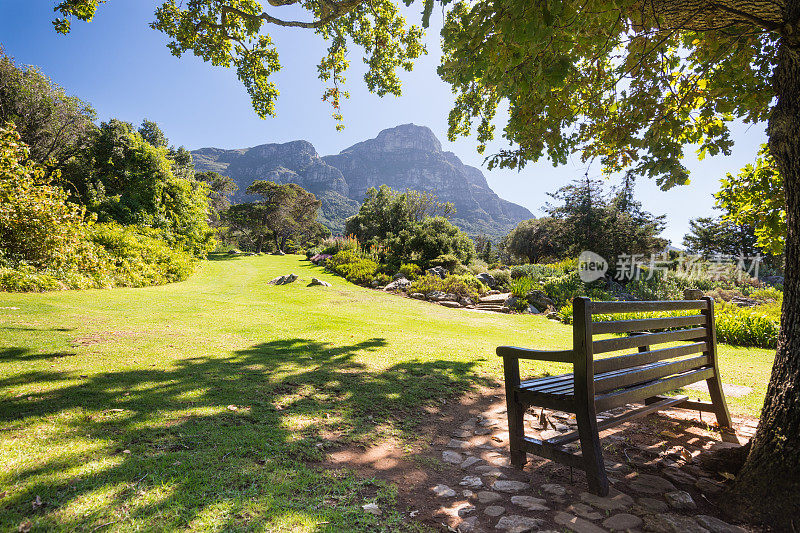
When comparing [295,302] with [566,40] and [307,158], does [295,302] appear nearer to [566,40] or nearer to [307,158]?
[566,40]

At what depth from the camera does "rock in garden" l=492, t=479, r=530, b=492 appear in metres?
2.45

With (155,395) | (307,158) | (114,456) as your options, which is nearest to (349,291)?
(155,395)

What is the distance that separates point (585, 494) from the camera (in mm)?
2350

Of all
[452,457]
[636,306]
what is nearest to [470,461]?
[452,457]

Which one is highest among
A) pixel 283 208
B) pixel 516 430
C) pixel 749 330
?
pixel 283 208

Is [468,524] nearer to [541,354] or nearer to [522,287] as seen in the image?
[541,354]

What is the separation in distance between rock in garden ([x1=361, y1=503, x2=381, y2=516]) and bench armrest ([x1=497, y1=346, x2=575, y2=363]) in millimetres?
1452

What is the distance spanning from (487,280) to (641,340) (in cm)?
1436

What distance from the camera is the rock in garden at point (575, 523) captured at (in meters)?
1.94

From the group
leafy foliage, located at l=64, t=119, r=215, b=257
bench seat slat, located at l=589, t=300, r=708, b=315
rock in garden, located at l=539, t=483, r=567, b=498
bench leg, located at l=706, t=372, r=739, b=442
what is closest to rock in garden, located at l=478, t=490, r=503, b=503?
rock in garden, located at l=539, t=483, r=567, b=498

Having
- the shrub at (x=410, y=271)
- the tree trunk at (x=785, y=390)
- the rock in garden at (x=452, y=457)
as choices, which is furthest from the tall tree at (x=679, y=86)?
the shrub at (x=410, y=271)

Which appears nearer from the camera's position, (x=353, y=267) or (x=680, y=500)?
(x=680, y=500)

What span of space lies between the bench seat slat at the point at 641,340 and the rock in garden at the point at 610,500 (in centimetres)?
96

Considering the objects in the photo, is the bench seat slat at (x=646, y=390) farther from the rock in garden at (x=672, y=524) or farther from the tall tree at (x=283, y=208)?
the tall tree at (x=283, y=208)
